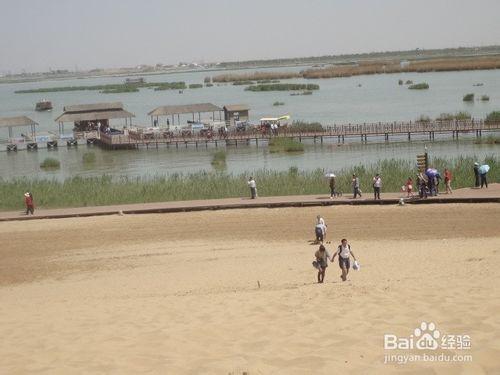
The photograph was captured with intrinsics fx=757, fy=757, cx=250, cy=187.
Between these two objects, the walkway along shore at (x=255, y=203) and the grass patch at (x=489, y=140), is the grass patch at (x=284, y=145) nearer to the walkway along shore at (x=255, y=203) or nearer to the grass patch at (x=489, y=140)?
the grass patch at (x=489, y=140)

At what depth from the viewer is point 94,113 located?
66062 millimetres

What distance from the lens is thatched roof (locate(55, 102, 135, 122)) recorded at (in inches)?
2559

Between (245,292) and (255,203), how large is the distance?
13068mm

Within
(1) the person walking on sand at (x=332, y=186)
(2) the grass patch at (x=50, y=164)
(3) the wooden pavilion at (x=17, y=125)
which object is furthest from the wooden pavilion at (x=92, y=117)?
(1) the person walking on sand at (x=332, y=186)

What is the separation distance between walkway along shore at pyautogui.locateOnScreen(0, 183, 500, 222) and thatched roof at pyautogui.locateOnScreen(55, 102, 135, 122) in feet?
118

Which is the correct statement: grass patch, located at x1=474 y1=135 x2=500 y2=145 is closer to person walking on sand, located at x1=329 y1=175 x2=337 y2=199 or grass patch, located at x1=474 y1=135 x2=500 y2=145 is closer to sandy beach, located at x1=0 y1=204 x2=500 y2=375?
person walking on sand, located at x1=329 y1=175 x2=337 y2=199

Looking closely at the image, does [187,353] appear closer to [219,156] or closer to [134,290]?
[134,290]

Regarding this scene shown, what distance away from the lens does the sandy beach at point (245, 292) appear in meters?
10.2

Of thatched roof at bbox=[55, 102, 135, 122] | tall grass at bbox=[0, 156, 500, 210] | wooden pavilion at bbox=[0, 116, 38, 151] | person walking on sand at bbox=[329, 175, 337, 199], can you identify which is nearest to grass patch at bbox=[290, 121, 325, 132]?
thatched roof at bbox=[55, 102, 135, 122]

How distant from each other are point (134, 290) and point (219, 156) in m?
34.4

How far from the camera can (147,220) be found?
26.7m

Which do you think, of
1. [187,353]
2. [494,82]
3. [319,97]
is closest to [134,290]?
[187,353]

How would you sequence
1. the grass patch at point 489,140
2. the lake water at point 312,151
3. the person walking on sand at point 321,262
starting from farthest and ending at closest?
the grass patch at point 489,140, the lake water at point 312,151, the person walking on sand at point 321,262

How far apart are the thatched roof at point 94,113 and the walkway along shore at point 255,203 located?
35931 mm
